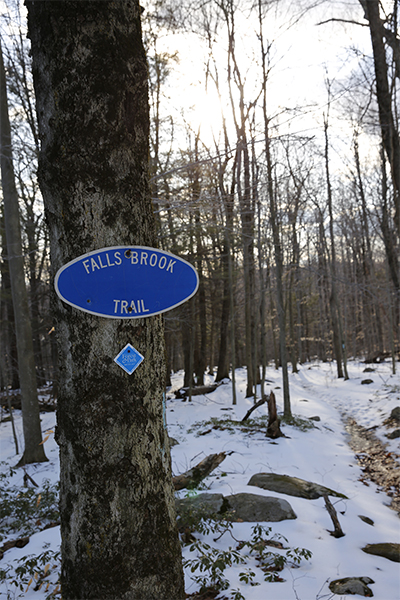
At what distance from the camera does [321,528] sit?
152 inches

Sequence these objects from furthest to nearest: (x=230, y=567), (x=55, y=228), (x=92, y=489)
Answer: (x=230, y=567) → (x=55, y=228) → (x=92, y=489)

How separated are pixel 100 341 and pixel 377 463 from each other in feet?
22.4

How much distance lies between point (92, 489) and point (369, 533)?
3547mm

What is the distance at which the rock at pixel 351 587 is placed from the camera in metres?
2.68

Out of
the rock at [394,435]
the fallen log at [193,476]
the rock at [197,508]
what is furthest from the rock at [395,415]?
the rock at [197,508]

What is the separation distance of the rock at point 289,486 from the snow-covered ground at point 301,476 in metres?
0.14

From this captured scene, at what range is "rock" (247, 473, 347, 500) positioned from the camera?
4680 mm

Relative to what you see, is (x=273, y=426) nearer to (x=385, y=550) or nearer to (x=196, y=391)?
(x=385, y=550)

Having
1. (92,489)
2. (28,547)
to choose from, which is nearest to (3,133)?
(28,547)

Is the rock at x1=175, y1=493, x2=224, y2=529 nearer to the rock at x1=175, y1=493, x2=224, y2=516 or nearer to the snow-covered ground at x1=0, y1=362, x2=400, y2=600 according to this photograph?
the rock at x1=175, y1=493, x2=224, y2=516

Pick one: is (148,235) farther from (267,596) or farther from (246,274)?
(246,274)

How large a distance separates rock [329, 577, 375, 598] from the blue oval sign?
2.47 m

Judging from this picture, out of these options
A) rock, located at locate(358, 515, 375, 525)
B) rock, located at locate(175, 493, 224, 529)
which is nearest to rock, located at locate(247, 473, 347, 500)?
rock, located at locate(358, 515, 375, 525)

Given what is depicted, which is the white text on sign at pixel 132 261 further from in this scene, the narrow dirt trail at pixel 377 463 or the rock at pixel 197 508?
the narrow dirt trail at pixel 377 463
